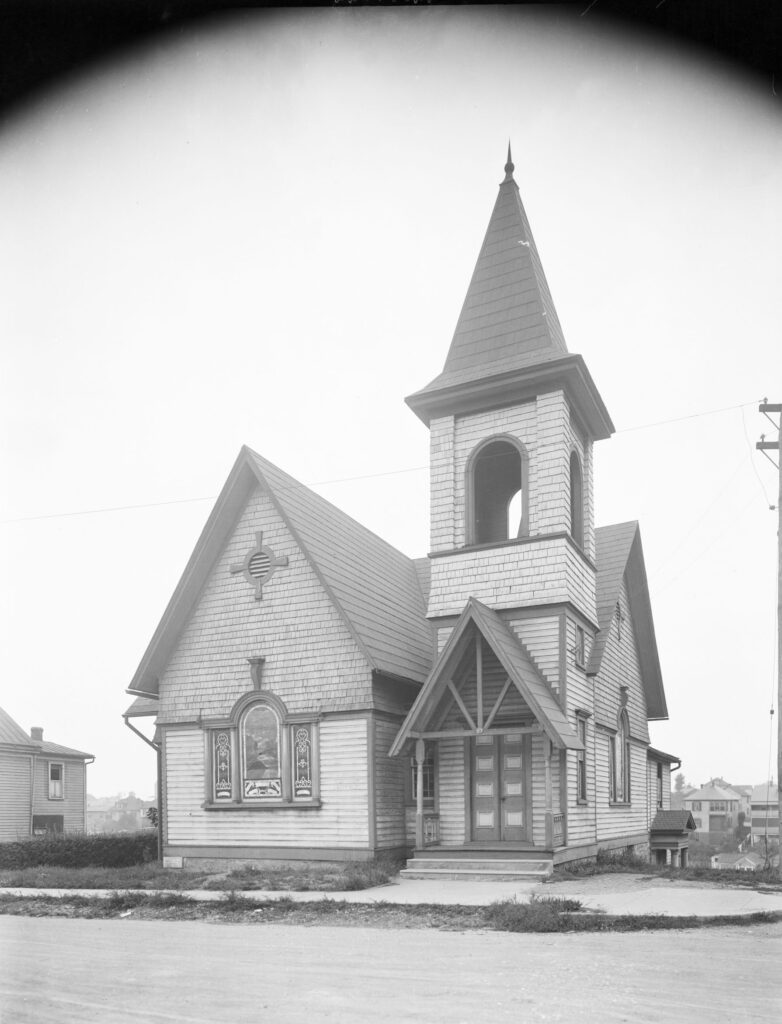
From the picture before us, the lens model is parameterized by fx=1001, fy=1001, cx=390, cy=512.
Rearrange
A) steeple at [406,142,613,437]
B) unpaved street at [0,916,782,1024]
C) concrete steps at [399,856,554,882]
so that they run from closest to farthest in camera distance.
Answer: unpaved street at [0,916,782,1024] < concrete steps at [399,856,554,882] < steeple at [406,142,613,437]

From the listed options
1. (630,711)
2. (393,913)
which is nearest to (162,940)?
(393,913)

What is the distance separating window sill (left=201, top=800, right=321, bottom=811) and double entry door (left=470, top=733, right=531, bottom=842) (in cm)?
289

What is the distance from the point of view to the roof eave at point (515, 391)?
1827 cm

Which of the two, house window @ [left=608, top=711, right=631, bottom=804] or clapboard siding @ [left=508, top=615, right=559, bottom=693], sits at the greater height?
clapboard siding @ [left=508, top=615, right=559, bottom=693]

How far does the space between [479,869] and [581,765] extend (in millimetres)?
3581

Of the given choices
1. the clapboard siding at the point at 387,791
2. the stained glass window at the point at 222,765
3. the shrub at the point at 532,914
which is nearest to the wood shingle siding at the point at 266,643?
the stained glass window at the point at 222,765

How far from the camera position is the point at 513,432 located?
1892cm

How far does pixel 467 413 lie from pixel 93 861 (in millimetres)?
12409

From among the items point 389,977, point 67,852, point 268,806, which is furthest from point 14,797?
point 389,977

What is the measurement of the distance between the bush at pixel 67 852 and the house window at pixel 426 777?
7.03 m

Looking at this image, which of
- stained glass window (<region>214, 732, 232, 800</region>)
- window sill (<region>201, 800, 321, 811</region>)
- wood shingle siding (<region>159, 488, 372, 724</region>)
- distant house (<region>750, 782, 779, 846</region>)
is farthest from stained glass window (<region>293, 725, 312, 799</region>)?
distant house (<region>750, 782, 779, 846</region>)

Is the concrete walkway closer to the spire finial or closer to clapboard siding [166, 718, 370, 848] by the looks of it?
clapboard siding [166, 718, 370, 848]

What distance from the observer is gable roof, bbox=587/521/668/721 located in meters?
21.7

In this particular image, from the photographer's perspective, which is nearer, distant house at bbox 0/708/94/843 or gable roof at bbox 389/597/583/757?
gable roof at bbox 389/597/583/757
